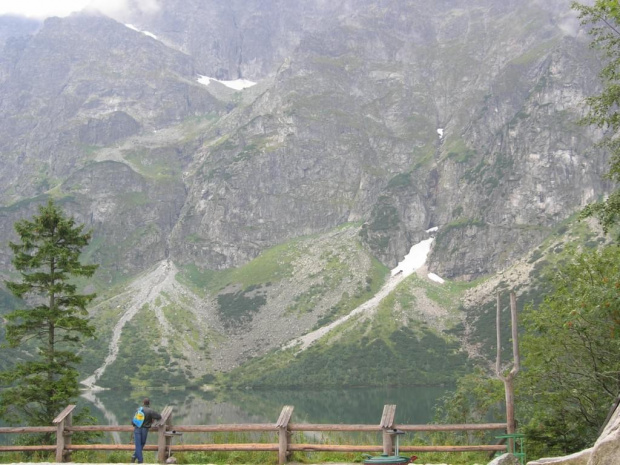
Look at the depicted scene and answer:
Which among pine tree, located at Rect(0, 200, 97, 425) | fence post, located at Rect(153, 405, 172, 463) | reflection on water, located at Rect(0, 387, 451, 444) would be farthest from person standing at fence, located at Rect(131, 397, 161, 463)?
reflection on water, located at Rect(0, 387, 451, 444)

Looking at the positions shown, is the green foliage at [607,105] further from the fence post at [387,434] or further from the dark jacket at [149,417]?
the dark jacket at [149,417]

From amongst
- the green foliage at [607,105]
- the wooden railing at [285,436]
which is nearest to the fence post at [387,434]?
the wooden railing at [285,436]

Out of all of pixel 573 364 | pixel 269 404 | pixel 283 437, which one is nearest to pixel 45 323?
pixel 283 437

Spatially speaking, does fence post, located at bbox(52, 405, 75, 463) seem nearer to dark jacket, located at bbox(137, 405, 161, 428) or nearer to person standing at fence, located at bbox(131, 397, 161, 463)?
person standing at fence, located at bbox(131, 397, 161, 463)

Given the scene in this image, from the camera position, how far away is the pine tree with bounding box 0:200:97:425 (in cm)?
2916

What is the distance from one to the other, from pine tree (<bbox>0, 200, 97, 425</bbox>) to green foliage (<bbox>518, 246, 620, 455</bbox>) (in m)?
21.6

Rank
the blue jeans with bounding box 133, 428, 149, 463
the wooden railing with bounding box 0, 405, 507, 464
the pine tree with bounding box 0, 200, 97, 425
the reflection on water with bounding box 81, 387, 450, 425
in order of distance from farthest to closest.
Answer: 1. the reflection on water with bounding box 81, 387, 450, 425
2. the pine tree with bounding box 0, 200, 97, 425
3. the blue jeans with bounding box 133, 428, 149, 463
4. the wooden railing with bounding box 0, 405, 507, 464

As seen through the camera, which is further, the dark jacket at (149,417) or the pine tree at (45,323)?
the pine tree at (45,323)

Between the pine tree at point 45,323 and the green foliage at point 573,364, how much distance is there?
71.0 feet

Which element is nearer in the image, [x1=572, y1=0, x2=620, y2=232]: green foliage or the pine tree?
[x1=572, y1=0, x2=620, y2=232]: green foliage

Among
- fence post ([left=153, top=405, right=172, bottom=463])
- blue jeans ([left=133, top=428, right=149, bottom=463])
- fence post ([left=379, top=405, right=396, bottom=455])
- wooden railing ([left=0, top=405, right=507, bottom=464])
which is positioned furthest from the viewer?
fence post ([left=153, top=405, right=172, bottom=463])

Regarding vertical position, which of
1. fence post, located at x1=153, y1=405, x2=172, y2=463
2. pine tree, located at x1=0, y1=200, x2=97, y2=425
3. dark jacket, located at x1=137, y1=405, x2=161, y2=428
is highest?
pine tree, located at x1=0, y1=200, x2=97, y2=425

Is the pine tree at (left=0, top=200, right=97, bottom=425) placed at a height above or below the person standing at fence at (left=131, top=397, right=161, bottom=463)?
above

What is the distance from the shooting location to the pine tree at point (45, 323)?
95.7ft
